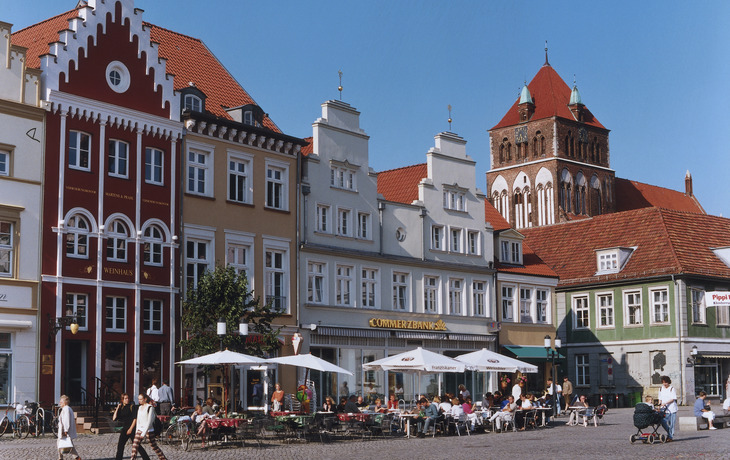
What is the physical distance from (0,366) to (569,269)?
125 ft

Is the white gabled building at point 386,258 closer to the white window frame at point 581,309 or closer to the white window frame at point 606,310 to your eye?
the white window frame at point 606,310

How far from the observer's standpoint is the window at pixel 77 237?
1435 inches

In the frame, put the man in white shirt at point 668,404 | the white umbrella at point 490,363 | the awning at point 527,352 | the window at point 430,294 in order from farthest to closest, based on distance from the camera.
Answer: the awning at point 527,352 → the window at point 430,294 → the white umbrella at point 490,363 → the man in white shirt at point 668,404

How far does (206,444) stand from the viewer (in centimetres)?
2944

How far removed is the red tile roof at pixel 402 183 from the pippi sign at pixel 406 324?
18.7 ft

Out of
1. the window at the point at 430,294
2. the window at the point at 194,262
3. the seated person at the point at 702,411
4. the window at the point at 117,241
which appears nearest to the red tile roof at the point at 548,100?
the window at the point at 430,294

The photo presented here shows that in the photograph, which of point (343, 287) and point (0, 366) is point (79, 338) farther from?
point (343, 287)

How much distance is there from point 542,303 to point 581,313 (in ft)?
21.2

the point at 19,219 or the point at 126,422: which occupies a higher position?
the point at 19,219

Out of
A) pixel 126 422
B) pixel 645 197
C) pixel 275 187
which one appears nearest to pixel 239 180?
pixel 275 187

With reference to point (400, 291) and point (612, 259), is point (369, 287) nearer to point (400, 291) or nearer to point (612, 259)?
point (400, 291)

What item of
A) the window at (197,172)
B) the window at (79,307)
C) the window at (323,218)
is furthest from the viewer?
the window at (323,218)

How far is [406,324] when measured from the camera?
4919cm

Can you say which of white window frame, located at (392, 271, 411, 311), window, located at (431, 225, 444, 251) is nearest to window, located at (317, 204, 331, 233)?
white window frame, located at (392, 271, 411, 311)
